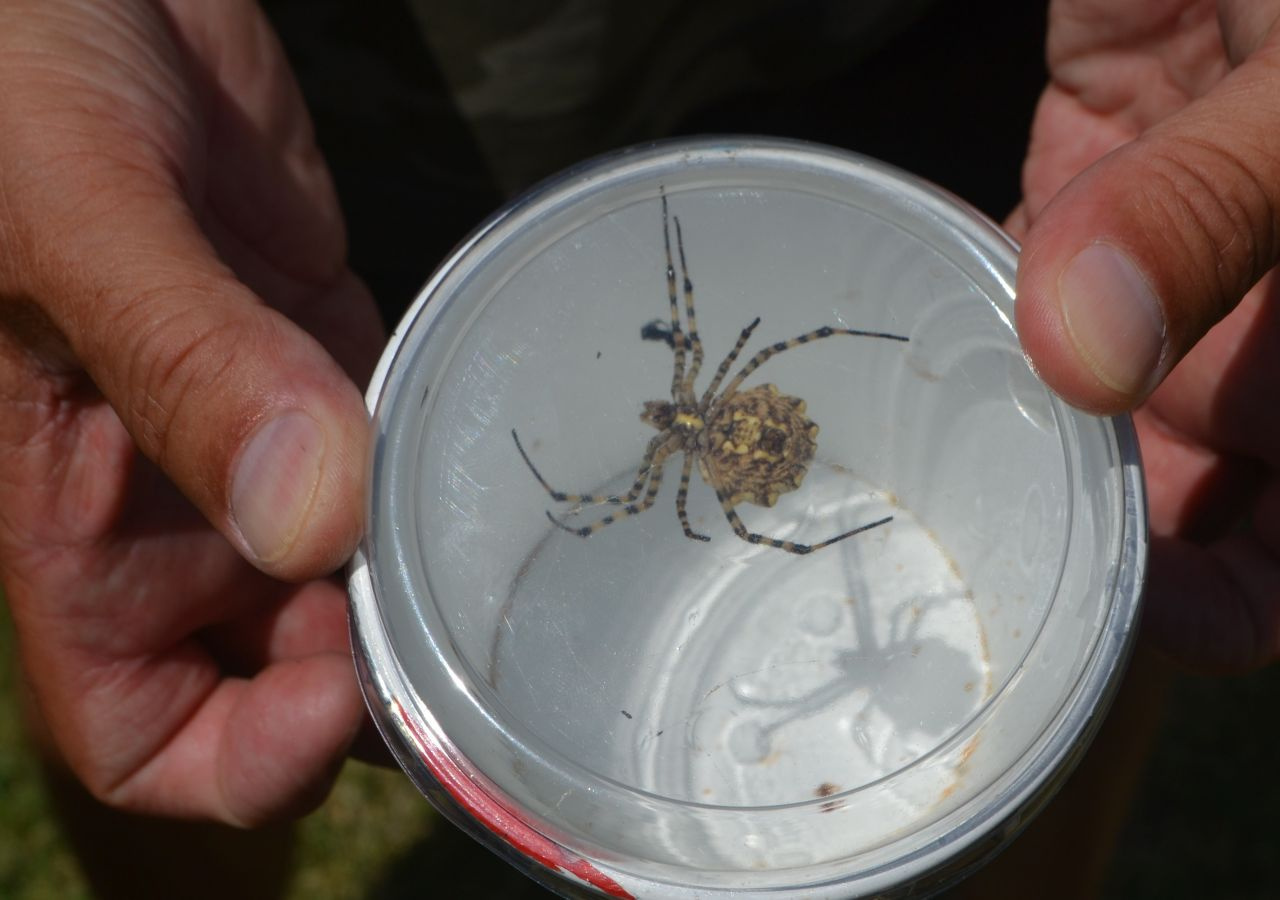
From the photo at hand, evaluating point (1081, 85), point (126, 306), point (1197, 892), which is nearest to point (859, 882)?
point (126, 306)

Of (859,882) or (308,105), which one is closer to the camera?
(859,882)

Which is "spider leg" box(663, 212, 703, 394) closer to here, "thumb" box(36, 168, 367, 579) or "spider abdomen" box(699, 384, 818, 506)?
"spider abdomen" box(699, 384, 818, 506)

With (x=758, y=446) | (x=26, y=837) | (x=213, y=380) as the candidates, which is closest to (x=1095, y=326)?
(x=758, y=446)

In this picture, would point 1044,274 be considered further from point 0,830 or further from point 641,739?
point 0,830

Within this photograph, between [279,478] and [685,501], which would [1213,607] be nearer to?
[685,501]

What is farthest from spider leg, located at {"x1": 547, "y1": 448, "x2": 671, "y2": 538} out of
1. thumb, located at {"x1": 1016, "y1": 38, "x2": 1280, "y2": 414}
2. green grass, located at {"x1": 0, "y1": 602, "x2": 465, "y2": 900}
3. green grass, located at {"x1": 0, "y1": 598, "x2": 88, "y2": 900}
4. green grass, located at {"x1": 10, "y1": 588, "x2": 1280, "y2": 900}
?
green grass, located at {"x1": 0, "y1": 598, "x2": 88, "y2": 900}
